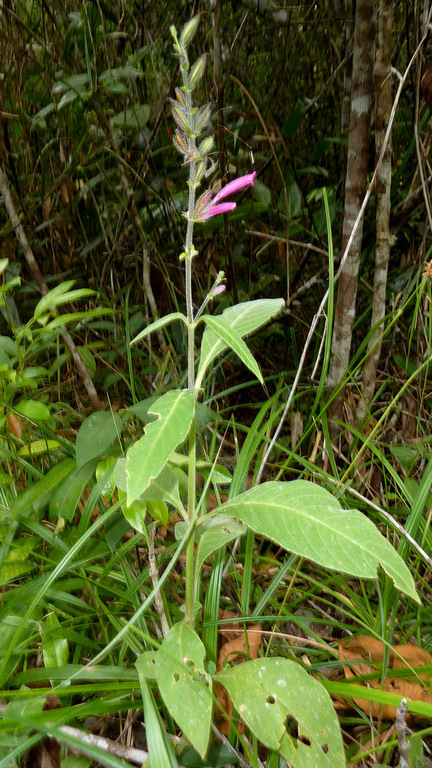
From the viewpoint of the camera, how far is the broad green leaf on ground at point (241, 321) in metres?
1.02

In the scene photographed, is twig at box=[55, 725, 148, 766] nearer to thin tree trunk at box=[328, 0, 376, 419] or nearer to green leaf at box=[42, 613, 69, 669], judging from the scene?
green leaf at box=[42, 613, 69, 669]

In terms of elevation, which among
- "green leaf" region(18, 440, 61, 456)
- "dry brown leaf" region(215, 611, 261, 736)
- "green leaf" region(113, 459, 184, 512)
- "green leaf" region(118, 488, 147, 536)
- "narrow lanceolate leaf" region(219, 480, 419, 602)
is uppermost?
"narrow lanceolate leaf" region(219, 480, 419, 602)

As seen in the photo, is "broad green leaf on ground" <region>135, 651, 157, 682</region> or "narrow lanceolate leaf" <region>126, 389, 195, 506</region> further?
"broad green leaf on ground" <region>135, 651, 157, 682</region>

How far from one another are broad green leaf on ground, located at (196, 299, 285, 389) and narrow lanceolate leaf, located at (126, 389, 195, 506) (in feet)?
0.48

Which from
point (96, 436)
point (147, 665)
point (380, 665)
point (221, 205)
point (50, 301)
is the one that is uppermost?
point (221, 205)

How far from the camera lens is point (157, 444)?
78 cm

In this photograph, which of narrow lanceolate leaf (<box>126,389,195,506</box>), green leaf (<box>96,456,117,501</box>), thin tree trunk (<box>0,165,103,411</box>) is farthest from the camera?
thin tree trunk (<box>0,165,103,411</box>)

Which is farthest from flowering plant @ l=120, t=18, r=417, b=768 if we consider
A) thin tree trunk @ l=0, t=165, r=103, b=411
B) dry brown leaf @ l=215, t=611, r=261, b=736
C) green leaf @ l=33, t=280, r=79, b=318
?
thin tree trunk @ l=0, t=165, r=103, b=411

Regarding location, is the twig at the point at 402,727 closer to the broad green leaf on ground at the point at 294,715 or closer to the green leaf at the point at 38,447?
the broad green leaf on ground at the point at 294,715

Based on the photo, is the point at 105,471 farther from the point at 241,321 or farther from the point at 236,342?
the point at 236,342

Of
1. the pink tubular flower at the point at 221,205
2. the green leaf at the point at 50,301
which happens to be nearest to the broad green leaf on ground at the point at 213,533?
the pink tubular flower at the point at 221,205

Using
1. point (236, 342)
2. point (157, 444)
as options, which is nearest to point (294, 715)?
point (157, 444)

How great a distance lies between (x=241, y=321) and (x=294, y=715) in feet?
2.34

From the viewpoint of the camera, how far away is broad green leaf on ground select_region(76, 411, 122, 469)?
1340 mm
